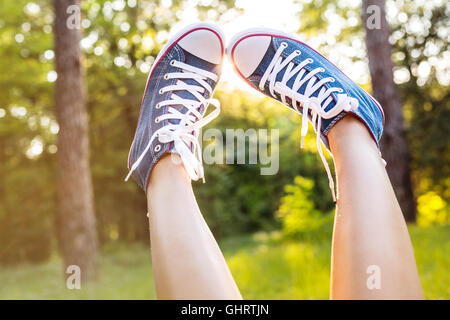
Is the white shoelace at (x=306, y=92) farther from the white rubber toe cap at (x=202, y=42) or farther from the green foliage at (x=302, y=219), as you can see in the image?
the green foliage at (x=302, y=219)

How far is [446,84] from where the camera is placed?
8289 millimetres

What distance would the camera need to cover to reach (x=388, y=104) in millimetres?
4844

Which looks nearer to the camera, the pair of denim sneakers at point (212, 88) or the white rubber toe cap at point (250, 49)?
the pair of denim sneakers at point (212, 88)

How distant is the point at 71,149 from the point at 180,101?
277cm

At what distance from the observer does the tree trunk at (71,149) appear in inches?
162

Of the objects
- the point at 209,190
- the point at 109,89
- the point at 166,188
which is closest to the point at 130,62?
the point at 109,89

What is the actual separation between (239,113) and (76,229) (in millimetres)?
9862

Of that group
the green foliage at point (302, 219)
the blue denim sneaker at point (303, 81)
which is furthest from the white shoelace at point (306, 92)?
the green foliage at point (302, 219)

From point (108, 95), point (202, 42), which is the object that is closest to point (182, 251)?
point (202, 42)

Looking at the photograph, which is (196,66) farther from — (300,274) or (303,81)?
(300,274)

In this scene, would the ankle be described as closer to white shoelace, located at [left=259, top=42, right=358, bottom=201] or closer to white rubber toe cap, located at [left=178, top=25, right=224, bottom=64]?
white shoelace, located at [left=259, top=42, right=358, bottom=201]

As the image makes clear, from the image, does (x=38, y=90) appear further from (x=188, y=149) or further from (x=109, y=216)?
(x=188, y=149)

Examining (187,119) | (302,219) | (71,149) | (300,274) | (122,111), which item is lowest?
(300,274)

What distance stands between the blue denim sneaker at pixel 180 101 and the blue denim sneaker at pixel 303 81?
0.14 metres
